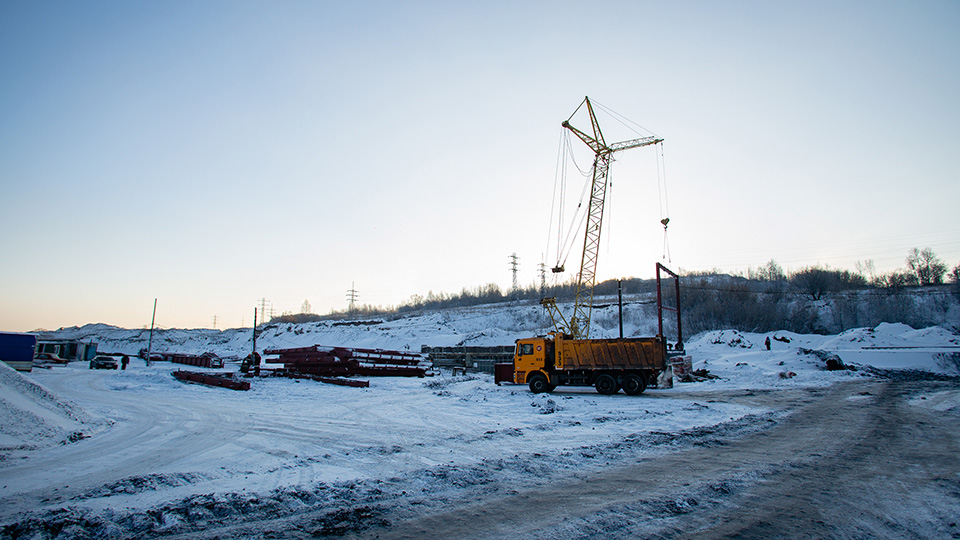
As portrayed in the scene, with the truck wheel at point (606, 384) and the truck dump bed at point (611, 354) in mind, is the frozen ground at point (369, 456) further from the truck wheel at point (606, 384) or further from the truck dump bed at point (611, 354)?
the truck dump bed at point (611, 354)

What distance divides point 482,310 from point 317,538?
8803cm

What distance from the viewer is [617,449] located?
9641 mm

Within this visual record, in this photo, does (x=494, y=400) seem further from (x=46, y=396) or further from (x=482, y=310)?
(x=482, y=310)

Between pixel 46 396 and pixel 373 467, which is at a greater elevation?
pixel 46 396

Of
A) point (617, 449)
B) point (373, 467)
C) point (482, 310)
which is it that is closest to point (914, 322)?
point (482, 310)

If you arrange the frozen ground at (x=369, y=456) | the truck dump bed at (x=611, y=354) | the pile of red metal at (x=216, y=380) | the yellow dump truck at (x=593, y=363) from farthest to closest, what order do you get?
1. the pile of red metal at (x=216, y=380)
2. the yellow dump truck at (x=593, y=363)
3. the truck dump bed at (x=611, y=354)
4. the frozen ground at (x=369, y=456)

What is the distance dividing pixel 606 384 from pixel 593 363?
1095 mm

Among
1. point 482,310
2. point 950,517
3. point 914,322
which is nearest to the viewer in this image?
point 950,517

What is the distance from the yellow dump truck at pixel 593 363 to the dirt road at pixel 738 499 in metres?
10.2

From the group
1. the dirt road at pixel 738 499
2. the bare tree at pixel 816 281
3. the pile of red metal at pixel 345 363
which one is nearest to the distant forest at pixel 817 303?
the bare tree at pixel 816 281

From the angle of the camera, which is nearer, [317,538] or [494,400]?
[317,538]

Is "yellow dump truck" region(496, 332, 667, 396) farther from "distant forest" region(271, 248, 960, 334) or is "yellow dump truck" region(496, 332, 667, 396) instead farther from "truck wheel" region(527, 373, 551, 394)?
"distant forest" region(271, 248, 960, 334)

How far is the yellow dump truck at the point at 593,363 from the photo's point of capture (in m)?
20.8

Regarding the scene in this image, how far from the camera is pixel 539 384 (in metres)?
22.2
